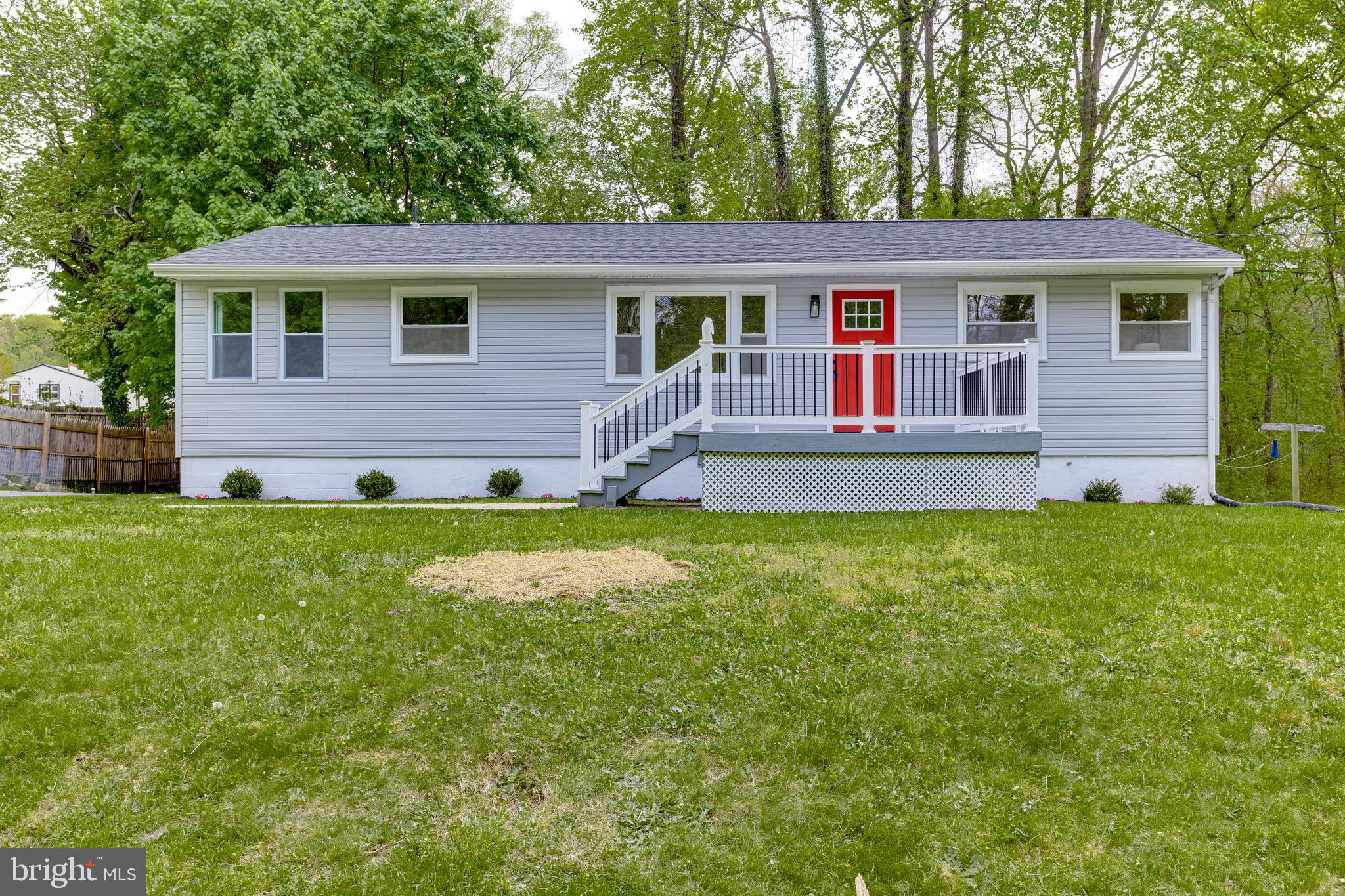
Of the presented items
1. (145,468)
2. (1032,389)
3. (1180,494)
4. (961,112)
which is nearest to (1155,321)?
(1180,494)

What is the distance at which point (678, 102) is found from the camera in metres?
22.1

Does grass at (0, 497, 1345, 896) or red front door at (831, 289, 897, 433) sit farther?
red front door at (831, 289, 897, 433)

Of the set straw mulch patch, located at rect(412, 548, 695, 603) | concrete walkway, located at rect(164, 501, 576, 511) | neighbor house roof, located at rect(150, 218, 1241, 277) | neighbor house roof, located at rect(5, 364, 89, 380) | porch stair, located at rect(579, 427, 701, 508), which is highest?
neighbor house roof, located at rect(5, 364, 89, 380)

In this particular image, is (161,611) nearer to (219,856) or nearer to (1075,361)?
(219,856)

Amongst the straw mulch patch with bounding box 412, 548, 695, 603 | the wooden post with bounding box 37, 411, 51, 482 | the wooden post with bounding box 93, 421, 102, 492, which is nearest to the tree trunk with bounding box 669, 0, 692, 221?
the wooden post with bounding box 93, 421, 102, 492

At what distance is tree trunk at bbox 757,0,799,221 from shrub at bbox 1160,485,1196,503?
41.6ft

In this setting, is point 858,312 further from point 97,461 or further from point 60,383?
point 60,383

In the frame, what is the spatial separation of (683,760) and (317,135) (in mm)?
17353

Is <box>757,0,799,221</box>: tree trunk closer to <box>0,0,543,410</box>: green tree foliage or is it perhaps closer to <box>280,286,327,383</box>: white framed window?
<box>0,0,543,410</box>: green tree foliage

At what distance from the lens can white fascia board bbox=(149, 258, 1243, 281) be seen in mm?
10984

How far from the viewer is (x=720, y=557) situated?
244 inches

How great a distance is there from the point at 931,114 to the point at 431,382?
14.6 metres

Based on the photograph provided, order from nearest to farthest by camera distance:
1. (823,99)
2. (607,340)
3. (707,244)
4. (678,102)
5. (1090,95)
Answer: (607,340)
(707,244)
(1090,95)
(823,99)
(678,102)

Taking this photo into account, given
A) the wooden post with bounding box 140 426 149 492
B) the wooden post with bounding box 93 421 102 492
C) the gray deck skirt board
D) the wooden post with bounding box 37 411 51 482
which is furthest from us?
the wooden post with bounding box 140 426 149 492
